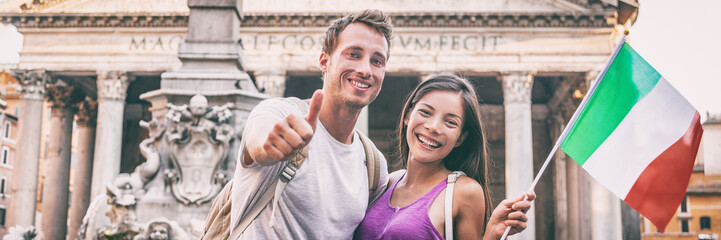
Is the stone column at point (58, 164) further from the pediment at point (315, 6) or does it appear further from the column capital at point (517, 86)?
the column capital at point (517, 86)

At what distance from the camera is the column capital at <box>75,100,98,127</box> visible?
35697 millimetres

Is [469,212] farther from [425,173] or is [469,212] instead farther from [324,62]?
[324,62]

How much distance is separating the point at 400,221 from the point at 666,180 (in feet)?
4.30

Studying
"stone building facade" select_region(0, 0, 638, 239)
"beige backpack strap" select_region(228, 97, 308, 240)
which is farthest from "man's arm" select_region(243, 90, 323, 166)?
"stone building facade" select_region(0, 0, 638, 239)

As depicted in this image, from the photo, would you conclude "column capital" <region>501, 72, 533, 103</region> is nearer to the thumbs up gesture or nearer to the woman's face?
the woman's face

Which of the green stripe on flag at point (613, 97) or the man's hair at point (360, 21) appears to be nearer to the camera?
the man's hair at point (360, 21)

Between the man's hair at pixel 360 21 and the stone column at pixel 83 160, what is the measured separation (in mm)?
29947

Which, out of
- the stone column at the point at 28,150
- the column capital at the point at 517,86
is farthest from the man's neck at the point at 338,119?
the stone column at the point at 28,150

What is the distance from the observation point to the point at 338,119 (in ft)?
9.65

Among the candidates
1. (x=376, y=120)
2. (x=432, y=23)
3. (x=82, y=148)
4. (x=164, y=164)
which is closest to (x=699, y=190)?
(x=376, y=120)

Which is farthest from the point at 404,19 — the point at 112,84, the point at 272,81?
the point at 112,84

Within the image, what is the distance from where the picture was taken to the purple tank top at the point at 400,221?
2.96 m

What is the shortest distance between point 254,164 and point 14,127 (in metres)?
56.9

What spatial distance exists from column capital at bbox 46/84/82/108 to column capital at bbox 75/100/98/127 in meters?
1.20
